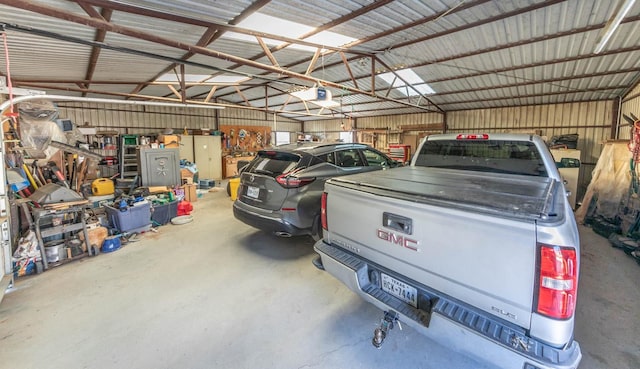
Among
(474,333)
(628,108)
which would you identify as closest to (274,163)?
(474,333)

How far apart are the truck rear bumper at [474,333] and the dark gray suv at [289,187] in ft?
5.32

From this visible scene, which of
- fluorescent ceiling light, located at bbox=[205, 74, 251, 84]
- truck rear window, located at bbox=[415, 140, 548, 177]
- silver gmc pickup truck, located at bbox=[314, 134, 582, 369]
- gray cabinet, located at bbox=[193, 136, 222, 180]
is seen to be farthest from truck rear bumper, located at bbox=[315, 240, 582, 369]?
gray cabinet, located at bbox=[193, 136, 222, 180]

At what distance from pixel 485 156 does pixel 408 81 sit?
6433mm

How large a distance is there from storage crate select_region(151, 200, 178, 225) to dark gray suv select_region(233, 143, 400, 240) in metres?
2.20

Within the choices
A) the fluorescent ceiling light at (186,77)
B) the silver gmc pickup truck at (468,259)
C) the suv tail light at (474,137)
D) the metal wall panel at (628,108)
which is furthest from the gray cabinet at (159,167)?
A: the metal wall panel at (628,108)

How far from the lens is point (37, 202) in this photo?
348 cm

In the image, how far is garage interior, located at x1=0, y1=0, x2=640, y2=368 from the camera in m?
2.17

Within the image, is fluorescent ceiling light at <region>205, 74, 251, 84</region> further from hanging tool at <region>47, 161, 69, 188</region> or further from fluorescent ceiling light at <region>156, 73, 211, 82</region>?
hanging tool at <region>47, 161, 69, 188</region>

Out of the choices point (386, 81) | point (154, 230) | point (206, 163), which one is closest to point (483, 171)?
point (154, 230)

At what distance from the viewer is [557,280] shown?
1176 mm

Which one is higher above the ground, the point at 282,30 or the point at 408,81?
the point at 408,81

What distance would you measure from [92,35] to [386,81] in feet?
24.0

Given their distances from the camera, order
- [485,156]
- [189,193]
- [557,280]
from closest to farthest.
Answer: [557,280] → [485,156] → [189,193]

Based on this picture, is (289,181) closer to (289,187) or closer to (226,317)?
(289,187)
